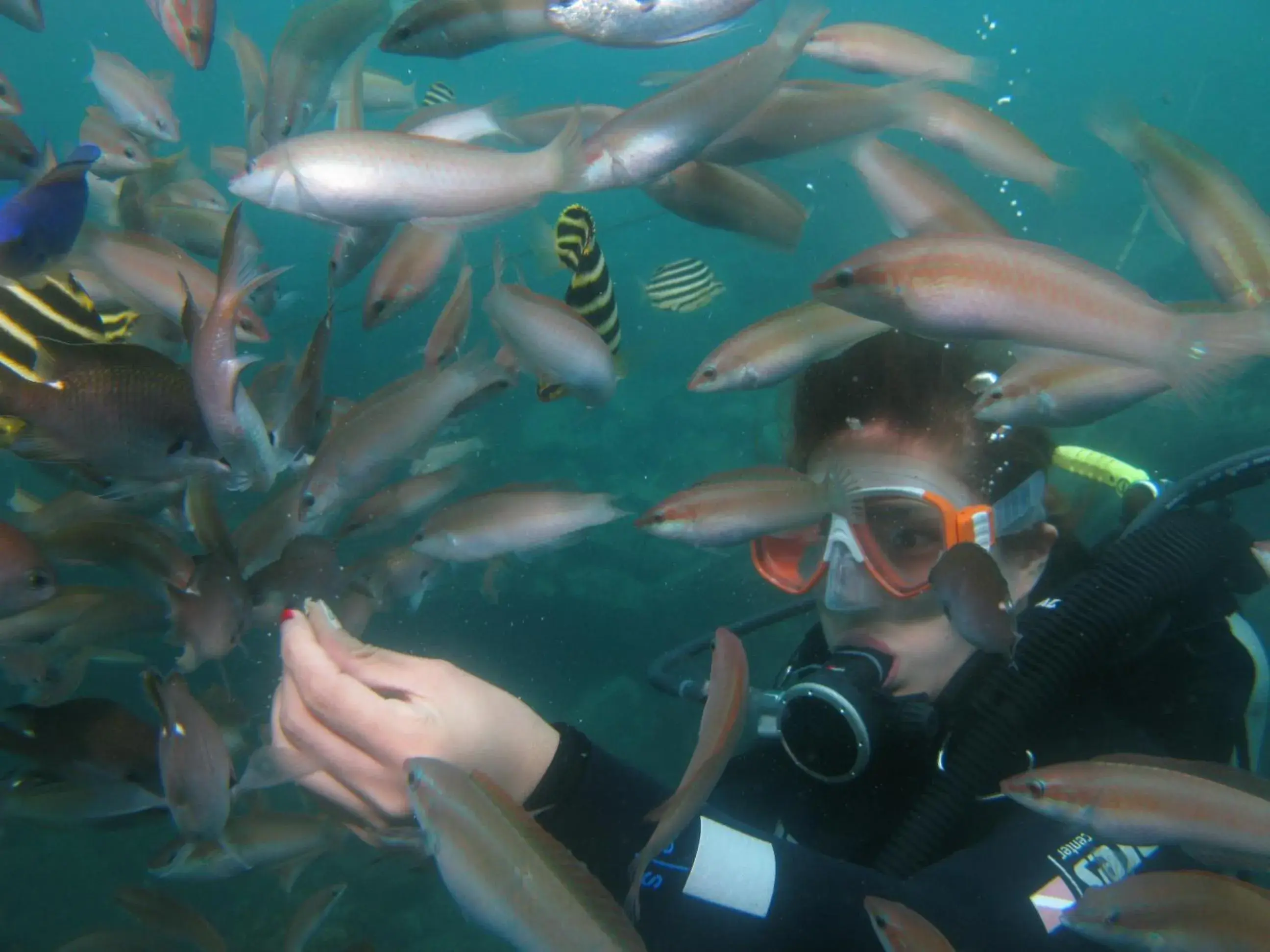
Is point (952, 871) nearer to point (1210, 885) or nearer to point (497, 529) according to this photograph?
point (1210, 885)

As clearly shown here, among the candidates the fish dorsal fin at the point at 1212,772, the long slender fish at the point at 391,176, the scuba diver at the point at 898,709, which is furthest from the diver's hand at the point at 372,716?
the fish dorsal fin at the point at 1212,772

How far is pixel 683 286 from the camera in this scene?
334 inches

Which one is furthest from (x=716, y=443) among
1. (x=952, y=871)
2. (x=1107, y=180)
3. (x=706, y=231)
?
(x=1107, y=180)

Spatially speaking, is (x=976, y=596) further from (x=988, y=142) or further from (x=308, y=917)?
(x=308, y=917)

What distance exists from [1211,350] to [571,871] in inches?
72.0

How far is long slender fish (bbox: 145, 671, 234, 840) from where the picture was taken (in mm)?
2061

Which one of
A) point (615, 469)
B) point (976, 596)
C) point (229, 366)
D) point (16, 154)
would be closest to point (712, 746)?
point (976, 596)

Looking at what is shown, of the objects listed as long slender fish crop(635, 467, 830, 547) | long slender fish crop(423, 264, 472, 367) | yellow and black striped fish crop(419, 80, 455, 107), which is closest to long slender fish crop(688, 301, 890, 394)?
long slender fish crop(635, 467, 830, 547)

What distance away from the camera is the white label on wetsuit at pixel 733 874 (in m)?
1.95

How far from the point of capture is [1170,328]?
5.40 ft

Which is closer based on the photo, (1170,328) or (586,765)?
(1170,328)

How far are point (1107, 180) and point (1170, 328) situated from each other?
36406 millimetres

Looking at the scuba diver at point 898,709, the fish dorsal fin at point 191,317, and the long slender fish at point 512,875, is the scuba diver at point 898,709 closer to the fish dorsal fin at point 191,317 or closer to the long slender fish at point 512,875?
the long slender fish at point 512,875

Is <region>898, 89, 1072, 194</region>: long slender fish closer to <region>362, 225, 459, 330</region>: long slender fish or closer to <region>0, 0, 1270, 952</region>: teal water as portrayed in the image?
<region>0, 0, 1270, 952</region>: teal water
